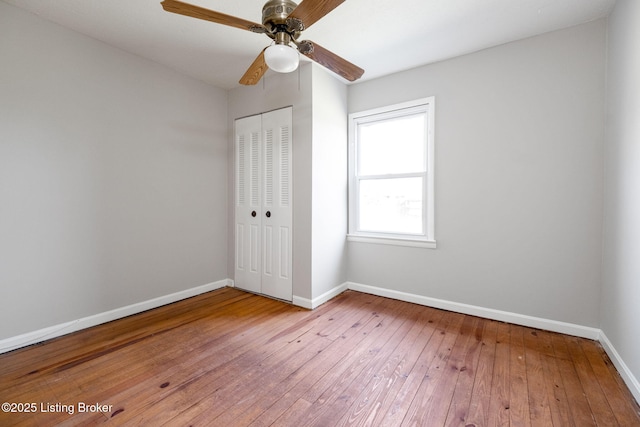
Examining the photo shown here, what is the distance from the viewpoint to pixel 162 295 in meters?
3.03

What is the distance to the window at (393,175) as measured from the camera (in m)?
3.01

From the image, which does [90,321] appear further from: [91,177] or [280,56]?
[280,56]

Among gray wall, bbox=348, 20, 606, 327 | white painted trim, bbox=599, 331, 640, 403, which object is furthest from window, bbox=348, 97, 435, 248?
white painted trim, bbox=599, 331, 640, 403

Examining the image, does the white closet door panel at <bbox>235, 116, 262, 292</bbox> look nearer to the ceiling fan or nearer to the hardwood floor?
the hardwood floor

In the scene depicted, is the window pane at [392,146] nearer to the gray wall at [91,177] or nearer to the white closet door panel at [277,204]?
the white closet door panel at [277,204]

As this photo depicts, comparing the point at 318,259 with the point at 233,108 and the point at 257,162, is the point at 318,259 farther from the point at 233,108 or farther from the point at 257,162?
the point at 233,108

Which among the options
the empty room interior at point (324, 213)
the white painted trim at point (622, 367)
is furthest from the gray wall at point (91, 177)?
the white painted trim at point (622, 367)

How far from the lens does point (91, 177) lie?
8.20 feet

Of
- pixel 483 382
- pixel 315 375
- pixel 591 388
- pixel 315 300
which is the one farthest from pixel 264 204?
pixel 591 388

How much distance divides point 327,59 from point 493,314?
107 inches

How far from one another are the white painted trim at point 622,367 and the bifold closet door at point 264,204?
2.65 m

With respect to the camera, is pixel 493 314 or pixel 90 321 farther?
pixel 493 314

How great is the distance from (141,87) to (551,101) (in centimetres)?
389

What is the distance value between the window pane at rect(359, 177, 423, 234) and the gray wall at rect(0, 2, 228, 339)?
2.02m
